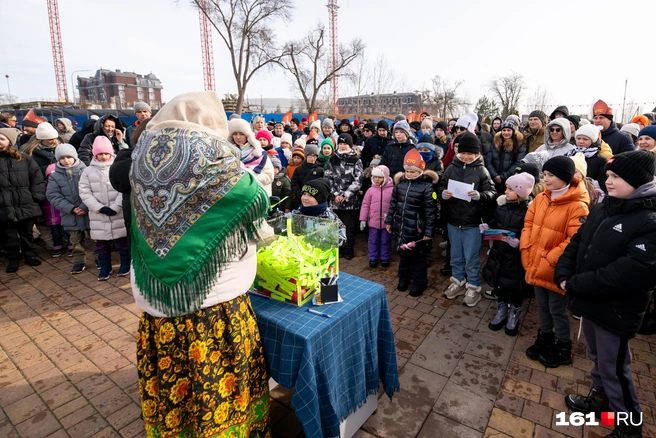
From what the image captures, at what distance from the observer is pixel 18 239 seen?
569 cm

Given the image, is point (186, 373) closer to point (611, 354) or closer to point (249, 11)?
point (611, 354)

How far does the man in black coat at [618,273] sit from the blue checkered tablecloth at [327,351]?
4.53ft

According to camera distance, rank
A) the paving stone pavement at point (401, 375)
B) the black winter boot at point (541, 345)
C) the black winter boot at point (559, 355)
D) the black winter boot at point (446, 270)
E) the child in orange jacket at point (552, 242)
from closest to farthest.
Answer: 1. the paving stone pavement at point (401, 375)
2. the child in orange jacket at point (552, 242)
3. the black winter boot at point (559, 355)
4. the black winter boot at point (541, 345)
5. the black winter boot at point (446, 270)

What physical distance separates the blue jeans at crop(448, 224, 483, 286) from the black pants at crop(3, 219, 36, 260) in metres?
6.27

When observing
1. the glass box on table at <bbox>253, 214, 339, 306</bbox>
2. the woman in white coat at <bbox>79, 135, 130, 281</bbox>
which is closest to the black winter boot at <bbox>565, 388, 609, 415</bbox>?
the glass box on table at <bbox>253, 214, 339, 306</bbox>

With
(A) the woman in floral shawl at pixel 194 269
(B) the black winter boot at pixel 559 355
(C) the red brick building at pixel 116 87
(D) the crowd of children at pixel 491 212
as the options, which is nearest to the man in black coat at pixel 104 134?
(D) the crowd of children at pixel 491 212

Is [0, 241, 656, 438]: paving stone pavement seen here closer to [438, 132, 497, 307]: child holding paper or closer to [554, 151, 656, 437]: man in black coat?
[438, 132, 497, 307]: child holding paper

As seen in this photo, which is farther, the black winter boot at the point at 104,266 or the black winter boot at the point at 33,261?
the black winter boot at the point at 33,261

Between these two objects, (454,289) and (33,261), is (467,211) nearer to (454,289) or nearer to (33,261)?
(454,289)

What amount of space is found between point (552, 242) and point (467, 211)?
127cm

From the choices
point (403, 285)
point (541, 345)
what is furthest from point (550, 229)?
point (403, 285)

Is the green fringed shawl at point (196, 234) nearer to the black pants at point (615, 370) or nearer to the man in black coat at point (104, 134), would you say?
the black pants at point (615, 370)

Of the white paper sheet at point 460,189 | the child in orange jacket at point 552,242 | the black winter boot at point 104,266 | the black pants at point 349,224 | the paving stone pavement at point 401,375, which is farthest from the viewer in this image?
the black pants at point 349,224

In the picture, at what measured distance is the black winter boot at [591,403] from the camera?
8.81 ft
